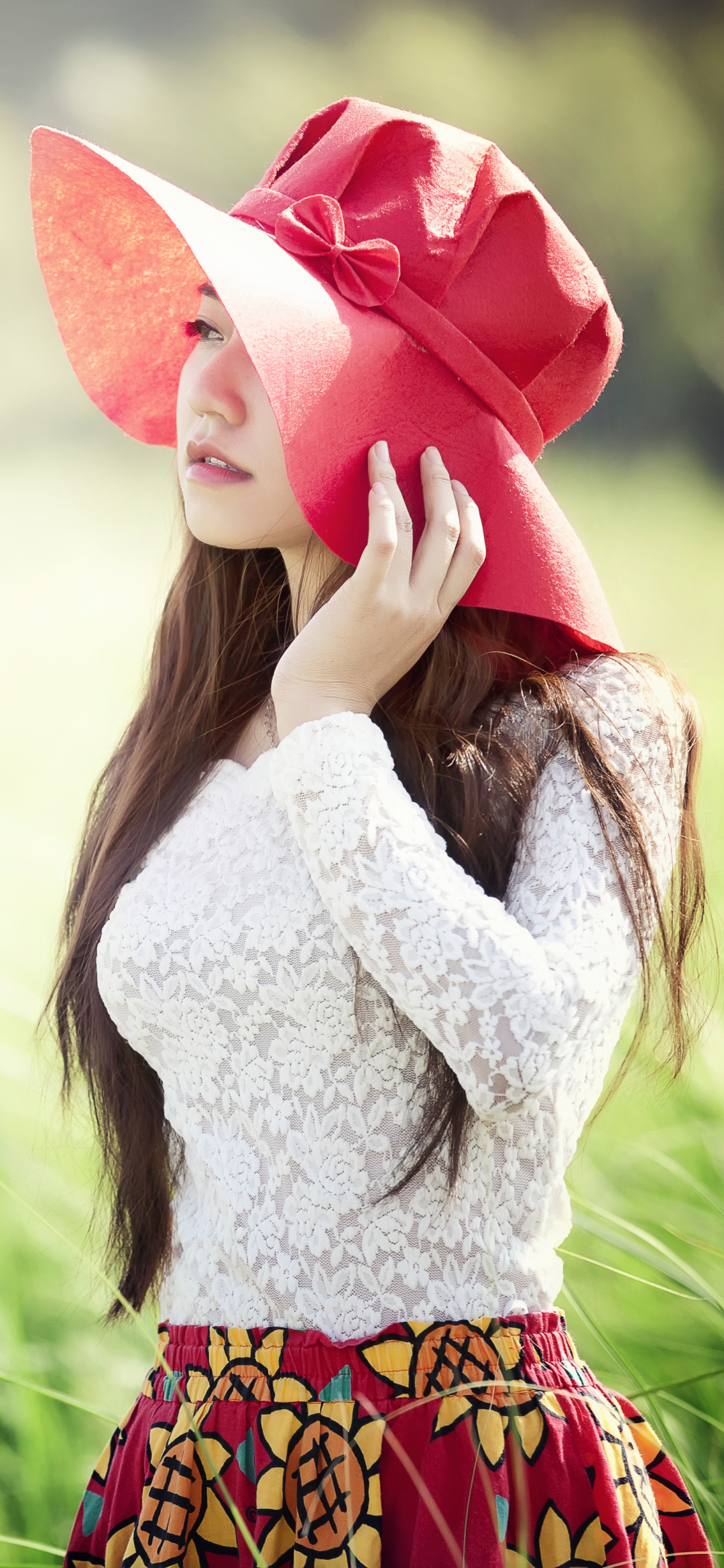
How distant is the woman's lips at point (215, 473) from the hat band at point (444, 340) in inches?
6.0

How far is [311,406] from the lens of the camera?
0.75m

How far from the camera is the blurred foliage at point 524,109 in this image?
7.29 ft

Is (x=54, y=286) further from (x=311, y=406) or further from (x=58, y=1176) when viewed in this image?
(x=58, y=1176)

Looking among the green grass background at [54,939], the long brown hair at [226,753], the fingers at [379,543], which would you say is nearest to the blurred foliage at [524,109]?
the green grass background at [54,939]

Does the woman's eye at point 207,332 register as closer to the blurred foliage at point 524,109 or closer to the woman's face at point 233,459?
the woman's face at point 233,459

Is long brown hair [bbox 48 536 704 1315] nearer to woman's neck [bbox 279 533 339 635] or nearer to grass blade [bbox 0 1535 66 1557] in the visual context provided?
woman's neck [bbox 279 533 339 635]

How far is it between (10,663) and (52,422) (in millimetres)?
549

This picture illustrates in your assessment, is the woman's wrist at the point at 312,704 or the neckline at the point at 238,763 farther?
the neckline at the point at 238,763

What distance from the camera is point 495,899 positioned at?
0.68 meters

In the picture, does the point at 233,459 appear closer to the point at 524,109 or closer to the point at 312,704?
the point at 312,704

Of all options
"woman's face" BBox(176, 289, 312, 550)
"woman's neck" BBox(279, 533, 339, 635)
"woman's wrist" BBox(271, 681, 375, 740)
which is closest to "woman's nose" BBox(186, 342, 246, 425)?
"woman's face" BBox(176, 289, 312, 550)

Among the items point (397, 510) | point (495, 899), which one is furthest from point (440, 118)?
point (495, 899)

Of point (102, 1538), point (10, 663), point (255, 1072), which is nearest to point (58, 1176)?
point (10, 663)

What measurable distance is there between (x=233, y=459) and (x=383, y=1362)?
0.65 metres
